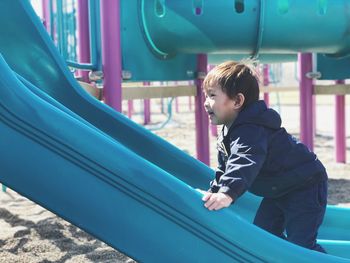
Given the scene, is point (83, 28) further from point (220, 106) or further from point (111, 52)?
point (220, 106)

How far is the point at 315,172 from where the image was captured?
60.6 inches

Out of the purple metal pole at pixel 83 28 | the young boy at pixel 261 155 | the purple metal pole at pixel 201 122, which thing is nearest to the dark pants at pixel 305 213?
the young boy at pixel 261 155

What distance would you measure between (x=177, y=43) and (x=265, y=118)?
166 centimetres

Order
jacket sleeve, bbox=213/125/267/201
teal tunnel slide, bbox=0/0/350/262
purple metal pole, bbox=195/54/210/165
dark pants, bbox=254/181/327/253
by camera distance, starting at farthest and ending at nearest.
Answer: purple metal pole, bbox=195/54/210/165, dark pants, bbox=254/181/327/253, jacket sleeve, bbox=213/125/267/201, teal tunnel slide, bbox=0/0/350/262

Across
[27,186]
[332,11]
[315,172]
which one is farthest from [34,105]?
[332,11]

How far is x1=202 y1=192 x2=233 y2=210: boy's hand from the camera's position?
1.24 metres

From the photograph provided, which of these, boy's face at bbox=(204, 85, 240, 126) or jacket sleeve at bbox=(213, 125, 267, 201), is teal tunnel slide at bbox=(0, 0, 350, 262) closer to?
jacket sleeve at bbox=(213, 125, 267, 201)

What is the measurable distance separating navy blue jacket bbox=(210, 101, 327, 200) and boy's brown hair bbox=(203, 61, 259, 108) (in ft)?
0.13

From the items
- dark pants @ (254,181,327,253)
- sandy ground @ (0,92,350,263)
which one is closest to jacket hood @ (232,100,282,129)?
dark pants @ (254,181,327,253)

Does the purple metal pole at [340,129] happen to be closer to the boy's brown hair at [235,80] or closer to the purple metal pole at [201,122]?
the purple metal pole at [201,122]

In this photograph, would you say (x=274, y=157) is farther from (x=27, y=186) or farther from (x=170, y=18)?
(x=170, y=18)

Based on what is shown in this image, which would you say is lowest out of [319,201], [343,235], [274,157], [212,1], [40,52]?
[343,235]

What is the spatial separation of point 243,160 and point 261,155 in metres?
0.06

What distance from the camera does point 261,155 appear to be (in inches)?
53.2
